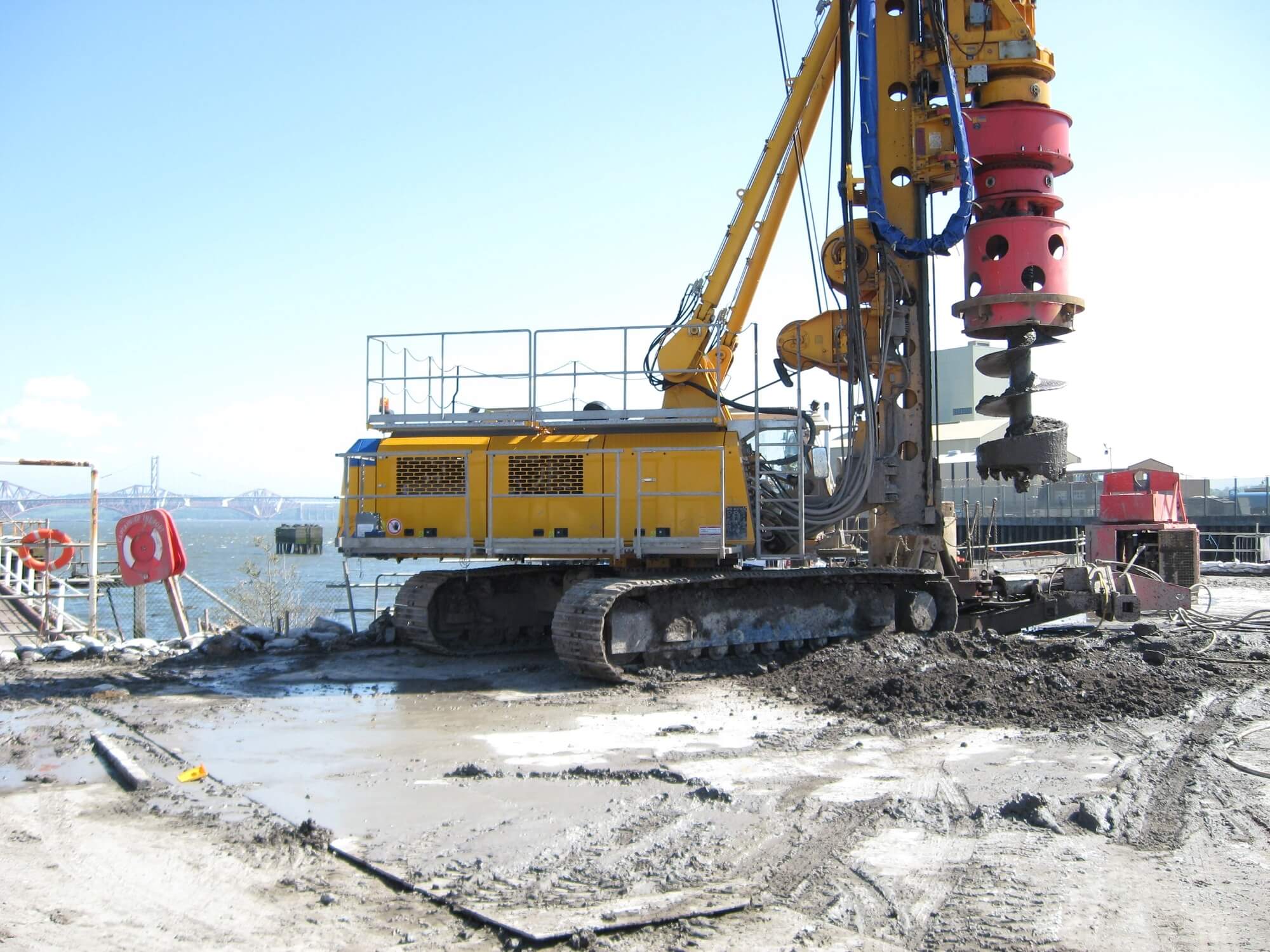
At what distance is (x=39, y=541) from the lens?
18562 mm

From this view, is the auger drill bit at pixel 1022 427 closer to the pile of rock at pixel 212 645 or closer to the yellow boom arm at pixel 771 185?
the yellow boom arm at pixel 771 185

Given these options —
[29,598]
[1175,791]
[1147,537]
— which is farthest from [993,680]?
[29,598]

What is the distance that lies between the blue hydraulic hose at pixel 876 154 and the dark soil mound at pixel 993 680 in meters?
4.42

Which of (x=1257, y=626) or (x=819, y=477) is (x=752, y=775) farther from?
(x=1257, y=626)

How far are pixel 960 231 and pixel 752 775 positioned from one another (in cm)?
727

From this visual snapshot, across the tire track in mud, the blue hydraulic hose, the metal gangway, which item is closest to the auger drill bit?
the blue hydraulic hose

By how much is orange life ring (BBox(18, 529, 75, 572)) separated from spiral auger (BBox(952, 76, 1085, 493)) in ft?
47.9

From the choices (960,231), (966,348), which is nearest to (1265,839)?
(960,231)

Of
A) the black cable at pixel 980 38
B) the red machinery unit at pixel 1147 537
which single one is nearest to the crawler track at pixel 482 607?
the black cable at pixel 980 38

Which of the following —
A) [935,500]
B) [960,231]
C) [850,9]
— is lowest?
[935,500]

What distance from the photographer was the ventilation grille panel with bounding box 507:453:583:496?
1159 centimetres

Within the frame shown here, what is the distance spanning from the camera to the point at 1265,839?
586 centimetres

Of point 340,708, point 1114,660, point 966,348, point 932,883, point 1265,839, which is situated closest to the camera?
point 932,883

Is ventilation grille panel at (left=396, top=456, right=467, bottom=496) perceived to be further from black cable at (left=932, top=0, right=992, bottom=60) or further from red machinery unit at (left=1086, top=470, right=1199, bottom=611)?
red machinery unit at (left=1086, top=470, right=1199, bottom=611)
